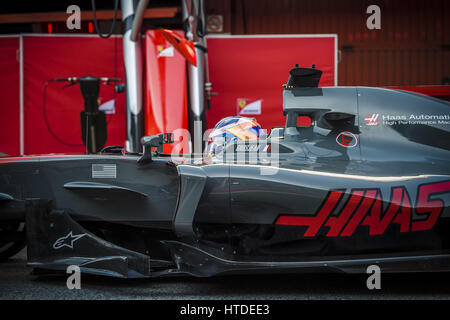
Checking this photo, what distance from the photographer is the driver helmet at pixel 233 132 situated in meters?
3.73

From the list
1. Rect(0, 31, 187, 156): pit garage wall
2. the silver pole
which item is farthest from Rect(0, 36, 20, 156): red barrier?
the silver pole

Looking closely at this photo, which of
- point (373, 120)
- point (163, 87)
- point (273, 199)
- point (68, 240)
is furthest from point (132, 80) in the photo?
point (273, 199)

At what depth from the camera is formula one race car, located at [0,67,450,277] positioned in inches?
107

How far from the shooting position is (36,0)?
862cm

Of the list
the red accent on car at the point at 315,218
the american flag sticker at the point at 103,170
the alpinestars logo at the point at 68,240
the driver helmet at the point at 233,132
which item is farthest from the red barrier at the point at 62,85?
the red accent on car at the point at 315,218

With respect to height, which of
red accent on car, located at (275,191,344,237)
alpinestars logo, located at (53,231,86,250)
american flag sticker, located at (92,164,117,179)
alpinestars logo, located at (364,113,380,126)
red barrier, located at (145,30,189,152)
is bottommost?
alpinestars logo, located at (53,231,86,250)

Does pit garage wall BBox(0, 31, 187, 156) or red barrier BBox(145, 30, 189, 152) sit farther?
pit garage wall BBox(0, 31, 187, 156)

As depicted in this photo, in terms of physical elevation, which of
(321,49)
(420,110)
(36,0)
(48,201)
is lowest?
(48,201)

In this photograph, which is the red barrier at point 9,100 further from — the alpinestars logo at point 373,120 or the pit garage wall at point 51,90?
the alpinestars logo at point 373,120

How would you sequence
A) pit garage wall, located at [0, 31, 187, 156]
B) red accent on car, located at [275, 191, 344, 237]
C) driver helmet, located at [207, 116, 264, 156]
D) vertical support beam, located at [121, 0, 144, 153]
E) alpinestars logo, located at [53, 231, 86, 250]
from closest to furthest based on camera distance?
red accent on car, located at [275, 191, 344, 237], alpinestars logo, located at [53, 231, 86, 250], driver helmet, located at [207, 116, 264, 156], vertical support beam, located at [121, 0, 144, 153], pit garage wall, located at [0, 31, 187, 156]

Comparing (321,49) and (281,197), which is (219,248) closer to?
(281,197)

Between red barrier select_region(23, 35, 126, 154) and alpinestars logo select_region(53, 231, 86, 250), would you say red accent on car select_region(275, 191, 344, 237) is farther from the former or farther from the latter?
red barrier select_region(23, 35, 126, 154)

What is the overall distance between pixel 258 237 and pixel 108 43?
15.9ft

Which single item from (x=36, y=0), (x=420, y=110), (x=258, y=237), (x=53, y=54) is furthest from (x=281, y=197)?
(x=36, y=0)
